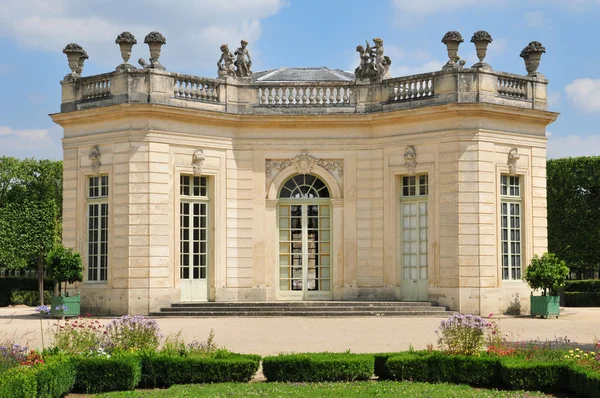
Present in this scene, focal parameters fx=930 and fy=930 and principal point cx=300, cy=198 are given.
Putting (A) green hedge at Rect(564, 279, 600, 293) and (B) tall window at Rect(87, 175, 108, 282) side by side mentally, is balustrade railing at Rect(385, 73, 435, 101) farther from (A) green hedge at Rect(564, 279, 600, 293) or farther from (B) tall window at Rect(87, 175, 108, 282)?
(A) green hedge at Rect(564, 279, 600, 293)

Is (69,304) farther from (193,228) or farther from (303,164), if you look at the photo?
(303,164)

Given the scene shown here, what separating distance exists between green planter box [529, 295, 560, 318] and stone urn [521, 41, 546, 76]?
577 cm

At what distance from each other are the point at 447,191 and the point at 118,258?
7860 millimetres

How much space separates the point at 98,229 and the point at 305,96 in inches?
242

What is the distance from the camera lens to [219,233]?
22.9 meters

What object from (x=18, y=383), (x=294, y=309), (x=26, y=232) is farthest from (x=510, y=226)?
(x=26, y=232)

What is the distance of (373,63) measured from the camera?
77.7 ft

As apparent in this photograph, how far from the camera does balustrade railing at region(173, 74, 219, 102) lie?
2253 cm

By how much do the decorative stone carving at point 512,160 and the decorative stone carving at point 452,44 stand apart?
8.22ft

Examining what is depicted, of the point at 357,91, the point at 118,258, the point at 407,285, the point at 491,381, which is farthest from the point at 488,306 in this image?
the point at 491,381

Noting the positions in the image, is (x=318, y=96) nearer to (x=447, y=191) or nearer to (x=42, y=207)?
(x=447, y=191)

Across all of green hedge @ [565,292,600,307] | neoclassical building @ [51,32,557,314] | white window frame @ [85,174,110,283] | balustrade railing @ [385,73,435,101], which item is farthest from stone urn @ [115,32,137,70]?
green hedge @ [565,292,600,307]

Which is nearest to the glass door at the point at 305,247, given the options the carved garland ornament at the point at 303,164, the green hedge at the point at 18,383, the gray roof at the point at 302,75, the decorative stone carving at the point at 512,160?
the carved garland ornament at the point at 303,164

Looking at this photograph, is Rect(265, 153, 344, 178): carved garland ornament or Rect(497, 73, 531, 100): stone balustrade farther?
Rect(265, 153, 344, 178): carved garland ornament
